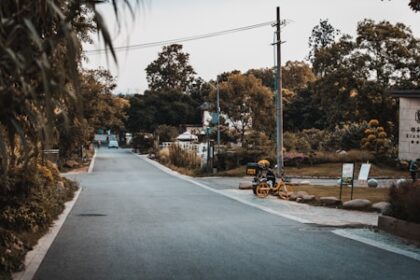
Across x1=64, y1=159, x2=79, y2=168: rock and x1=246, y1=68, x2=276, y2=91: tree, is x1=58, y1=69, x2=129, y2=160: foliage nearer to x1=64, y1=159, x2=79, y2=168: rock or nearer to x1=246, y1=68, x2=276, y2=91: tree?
x1=64, y1=159, x2=79, y2=168: rock

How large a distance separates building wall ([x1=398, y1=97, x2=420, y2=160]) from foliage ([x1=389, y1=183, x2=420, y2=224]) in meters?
20.0

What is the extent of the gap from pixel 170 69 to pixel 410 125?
8091cm

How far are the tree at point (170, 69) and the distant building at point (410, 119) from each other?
7949 cm

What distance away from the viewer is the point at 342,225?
580 inches

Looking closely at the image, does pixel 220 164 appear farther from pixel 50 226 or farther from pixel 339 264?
pixel 339 264

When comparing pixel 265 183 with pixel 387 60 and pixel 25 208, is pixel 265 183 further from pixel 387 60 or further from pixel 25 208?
pixel 387 60

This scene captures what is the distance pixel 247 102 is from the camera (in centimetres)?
6009

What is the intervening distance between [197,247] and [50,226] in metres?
4.39

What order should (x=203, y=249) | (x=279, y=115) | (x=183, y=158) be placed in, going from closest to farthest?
(x=203, y=249), (x=279, y=115), (x=183, y=158)

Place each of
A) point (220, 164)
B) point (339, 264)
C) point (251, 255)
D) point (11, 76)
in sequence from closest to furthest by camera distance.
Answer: point (11, 76), point (339, 264), point (251, 255), point (220, 164)

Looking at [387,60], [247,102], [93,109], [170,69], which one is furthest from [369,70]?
[170,69]

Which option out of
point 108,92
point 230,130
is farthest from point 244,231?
point 230,130

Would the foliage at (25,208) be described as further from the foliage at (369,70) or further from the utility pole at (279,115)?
the foliage at (369,70)

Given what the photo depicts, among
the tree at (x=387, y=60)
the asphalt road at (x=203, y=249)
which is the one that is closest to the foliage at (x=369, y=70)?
the tree at (x=387, y=60)
